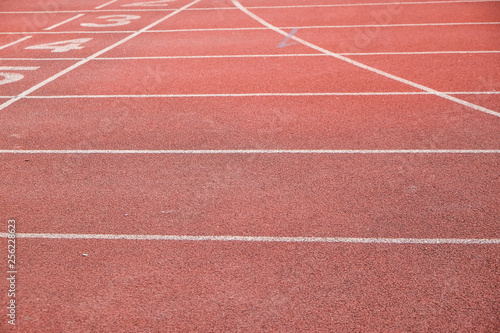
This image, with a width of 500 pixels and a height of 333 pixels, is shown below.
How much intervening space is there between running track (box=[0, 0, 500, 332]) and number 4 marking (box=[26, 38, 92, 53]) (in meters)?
0.44

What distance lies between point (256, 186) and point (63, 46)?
356 inches

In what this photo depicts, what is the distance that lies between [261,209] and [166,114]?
3.49m

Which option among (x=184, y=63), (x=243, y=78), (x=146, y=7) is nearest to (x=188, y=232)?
(x=243, y=78)

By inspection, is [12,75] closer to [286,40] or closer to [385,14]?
[286,40]

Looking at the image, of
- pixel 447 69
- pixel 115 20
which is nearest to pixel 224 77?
pixel 447 69

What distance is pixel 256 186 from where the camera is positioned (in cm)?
687

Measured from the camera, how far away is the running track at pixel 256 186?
489cm

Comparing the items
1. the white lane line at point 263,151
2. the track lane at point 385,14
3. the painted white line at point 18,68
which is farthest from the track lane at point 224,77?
the track lane at point 385,14

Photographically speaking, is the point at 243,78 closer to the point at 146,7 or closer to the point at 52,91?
the point at 52,91

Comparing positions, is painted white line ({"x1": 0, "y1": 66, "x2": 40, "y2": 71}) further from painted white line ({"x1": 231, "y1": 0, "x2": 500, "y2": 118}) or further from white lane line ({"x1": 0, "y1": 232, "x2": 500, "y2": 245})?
white lane line ({"x1": 0, "y1": 232, "x2": 500, "y2": 245})

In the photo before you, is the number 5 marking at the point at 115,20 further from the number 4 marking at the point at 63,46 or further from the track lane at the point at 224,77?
the track lane at the point at 224,77

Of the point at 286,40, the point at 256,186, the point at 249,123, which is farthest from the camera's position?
the point at 286,40

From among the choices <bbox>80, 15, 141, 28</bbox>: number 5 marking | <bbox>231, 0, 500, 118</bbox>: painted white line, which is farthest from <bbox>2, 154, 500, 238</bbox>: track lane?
<bbox>80, 15, 141, 28</bbox>: number 5 marking

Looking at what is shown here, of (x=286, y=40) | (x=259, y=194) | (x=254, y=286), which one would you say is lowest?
(x=254, y=286)
